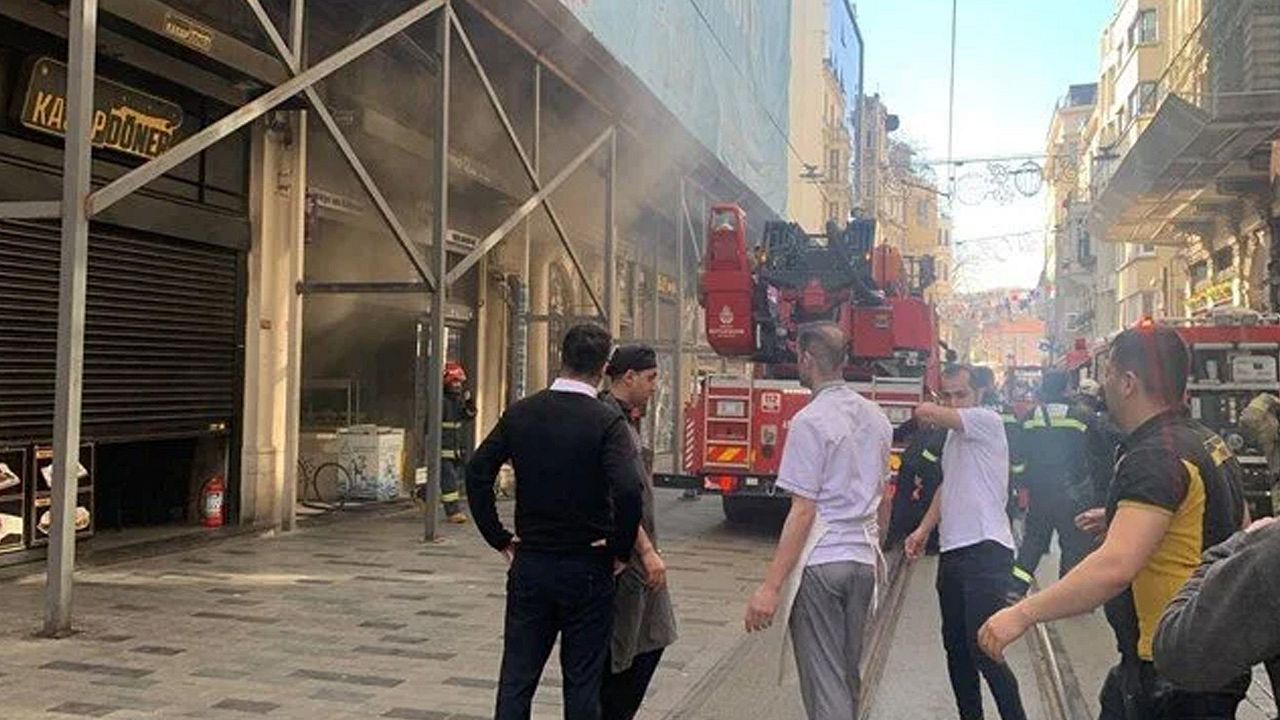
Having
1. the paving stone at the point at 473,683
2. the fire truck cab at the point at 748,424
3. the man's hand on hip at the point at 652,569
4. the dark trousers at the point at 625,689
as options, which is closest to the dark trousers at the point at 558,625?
the man's hand on hip at the point at 652,569

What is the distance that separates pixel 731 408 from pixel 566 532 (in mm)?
7865

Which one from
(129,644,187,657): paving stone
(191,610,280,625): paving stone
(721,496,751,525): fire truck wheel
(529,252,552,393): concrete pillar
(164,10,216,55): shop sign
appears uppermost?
(164,10,216,55): shop sign

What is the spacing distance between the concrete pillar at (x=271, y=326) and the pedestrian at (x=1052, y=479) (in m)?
6.73

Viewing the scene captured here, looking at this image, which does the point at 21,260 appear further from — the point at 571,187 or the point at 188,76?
the point at 571,187

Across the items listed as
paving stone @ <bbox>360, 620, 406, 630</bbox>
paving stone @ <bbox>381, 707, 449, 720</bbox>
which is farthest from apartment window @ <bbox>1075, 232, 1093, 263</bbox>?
paving stone @ <bbox>381, 707, 449, 720</bbox>

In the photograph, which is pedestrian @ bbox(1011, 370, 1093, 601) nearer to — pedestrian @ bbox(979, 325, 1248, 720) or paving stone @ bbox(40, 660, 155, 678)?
pedestrian @ bbox(979, 325, 1248, 720)

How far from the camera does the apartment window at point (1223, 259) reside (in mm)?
23616

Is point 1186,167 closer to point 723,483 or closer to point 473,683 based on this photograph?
point 723,483

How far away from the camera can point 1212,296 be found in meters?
24.9

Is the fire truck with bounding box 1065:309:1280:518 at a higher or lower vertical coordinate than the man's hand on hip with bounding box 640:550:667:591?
higher

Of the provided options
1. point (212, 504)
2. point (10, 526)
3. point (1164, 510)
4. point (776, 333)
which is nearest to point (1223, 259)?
point (776, 333)

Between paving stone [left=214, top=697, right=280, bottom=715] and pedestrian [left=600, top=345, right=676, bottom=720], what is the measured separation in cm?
178

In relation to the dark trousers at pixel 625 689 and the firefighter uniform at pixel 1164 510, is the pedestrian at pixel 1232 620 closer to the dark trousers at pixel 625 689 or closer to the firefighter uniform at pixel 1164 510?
the firefighter uniform at pixel 1164 510

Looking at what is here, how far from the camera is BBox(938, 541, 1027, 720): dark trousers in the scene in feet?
15.3
